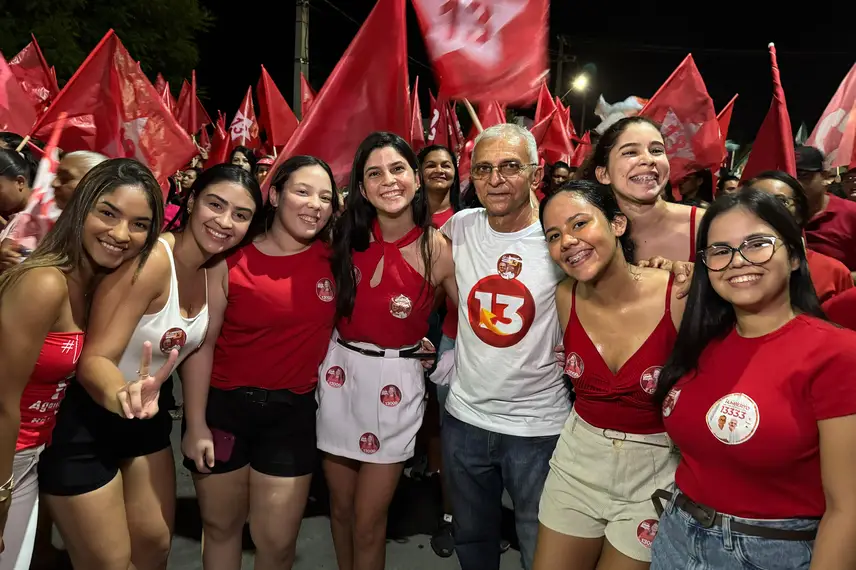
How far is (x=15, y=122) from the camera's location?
501 centimetres

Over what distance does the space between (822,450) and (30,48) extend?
8.53 meters

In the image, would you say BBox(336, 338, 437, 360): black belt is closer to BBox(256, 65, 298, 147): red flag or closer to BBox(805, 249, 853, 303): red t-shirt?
BBox(805, 249, 853, 303): red t-shirt

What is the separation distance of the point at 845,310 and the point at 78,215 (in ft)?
9.19

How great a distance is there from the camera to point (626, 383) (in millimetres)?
2281

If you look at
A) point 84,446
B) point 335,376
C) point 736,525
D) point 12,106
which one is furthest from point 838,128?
point 12,106

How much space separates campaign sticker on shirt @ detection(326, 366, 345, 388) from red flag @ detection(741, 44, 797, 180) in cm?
261

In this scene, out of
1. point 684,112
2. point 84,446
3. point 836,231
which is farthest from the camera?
point 684,112

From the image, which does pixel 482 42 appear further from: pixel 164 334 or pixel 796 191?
pixel 164 334

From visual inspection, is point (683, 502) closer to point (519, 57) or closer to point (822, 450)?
point (822, 450)

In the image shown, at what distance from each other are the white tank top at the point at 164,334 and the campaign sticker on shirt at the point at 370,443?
2.94 feet

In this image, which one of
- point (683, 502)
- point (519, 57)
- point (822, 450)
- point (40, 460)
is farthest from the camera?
point (519, 57)

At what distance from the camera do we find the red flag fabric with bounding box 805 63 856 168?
468 centimetres

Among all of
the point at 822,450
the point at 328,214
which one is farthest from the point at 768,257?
the point at 328,214

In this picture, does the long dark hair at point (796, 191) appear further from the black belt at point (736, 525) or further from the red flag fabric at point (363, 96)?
the red flag fabric at point (363, 96)
